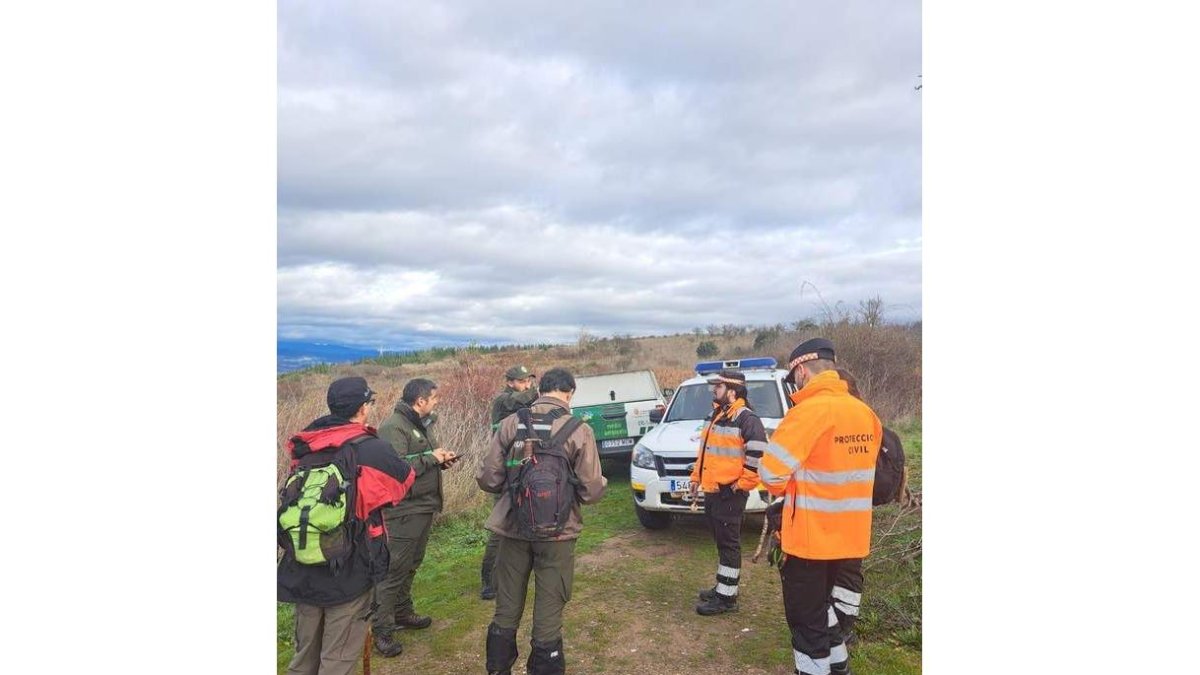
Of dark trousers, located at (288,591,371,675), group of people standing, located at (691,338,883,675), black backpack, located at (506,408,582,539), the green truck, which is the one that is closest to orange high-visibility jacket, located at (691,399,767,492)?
group of people standing, located at (691,338,883,675)

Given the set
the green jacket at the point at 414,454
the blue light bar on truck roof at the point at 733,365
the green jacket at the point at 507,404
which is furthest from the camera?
the blue light bar on truck roof at the point at 733,365

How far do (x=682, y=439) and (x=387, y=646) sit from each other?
3714 millimetres

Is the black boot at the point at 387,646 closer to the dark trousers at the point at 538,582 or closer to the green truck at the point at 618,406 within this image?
the dark trousers at the point at 538,582

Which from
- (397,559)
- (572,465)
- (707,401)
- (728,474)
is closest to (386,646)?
(397,559)

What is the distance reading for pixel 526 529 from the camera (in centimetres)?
375

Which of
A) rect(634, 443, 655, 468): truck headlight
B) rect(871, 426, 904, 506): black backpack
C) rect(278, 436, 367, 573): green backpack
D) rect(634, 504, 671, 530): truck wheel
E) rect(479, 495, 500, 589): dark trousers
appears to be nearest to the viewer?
rect(278, 436, 367, 573): green backpack

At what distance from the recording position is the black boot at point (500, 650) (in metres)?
3.82

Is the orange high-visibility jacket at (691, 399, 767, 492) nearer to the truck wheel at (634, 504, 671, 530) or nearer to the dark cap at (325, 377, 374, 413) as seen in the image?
the truck wheel at (634, 504, 671, 530)

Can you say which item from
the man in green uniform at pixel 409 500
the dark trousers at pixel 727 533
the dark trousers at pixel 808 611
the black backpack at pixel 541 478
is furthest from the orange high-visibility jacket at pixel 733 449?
the man in green uniform at pixel 409 500

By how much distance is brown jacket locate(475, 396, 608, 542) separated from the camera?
386 centimetres

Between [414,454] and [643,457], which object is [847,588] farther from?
[643,457]

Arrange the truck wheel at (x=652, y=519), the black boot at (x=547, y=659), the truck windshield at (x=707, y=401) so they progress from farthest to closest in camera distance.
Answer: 1. the truck windshield at (x=707, y=401)
2. the truck wheel at (x=652, y=519)
3. the black boot at (x=547, y=659)

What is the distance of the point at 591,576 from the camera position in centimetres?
622
